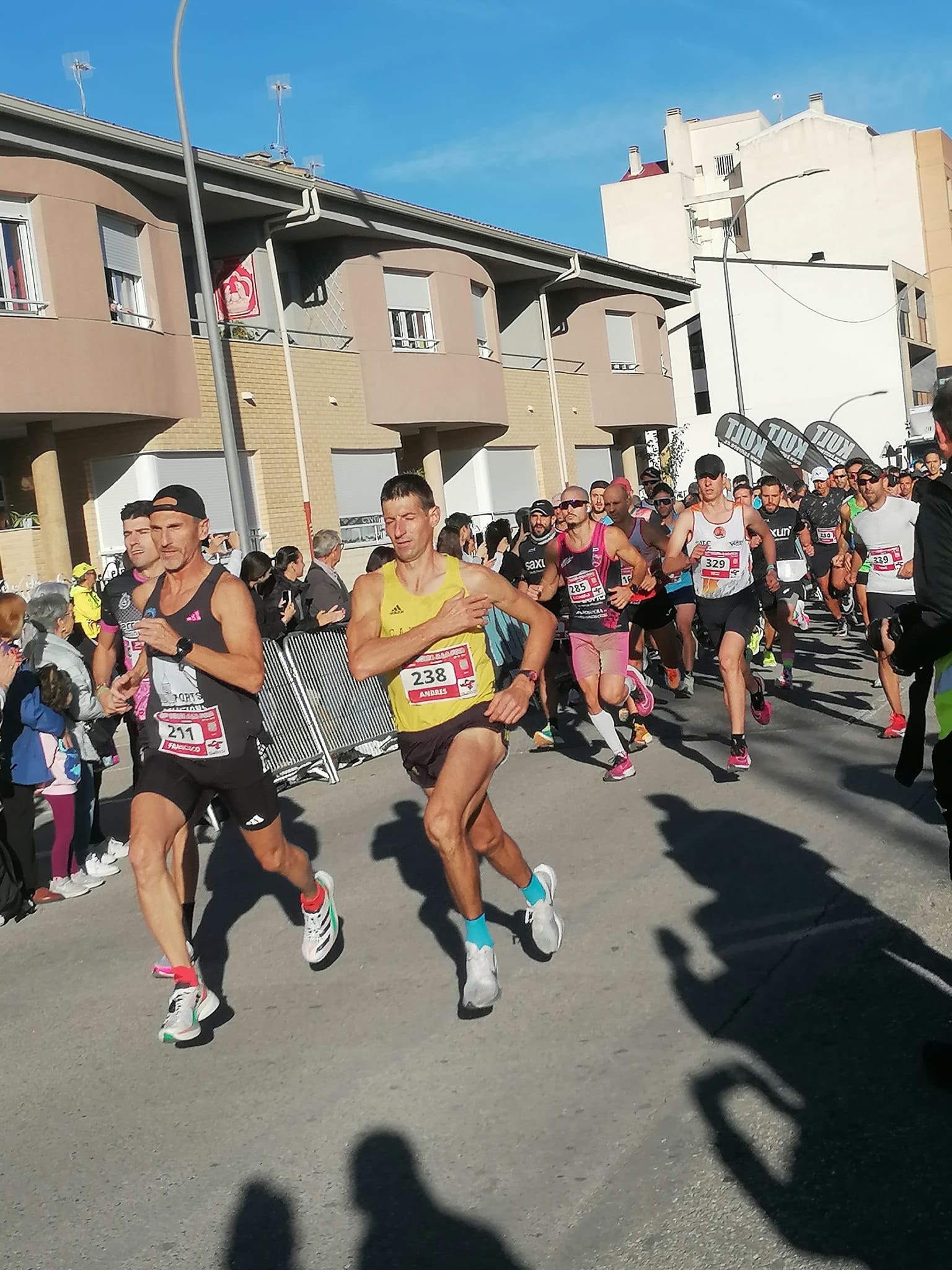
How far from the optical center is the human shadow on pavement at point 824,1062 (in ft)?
10.8

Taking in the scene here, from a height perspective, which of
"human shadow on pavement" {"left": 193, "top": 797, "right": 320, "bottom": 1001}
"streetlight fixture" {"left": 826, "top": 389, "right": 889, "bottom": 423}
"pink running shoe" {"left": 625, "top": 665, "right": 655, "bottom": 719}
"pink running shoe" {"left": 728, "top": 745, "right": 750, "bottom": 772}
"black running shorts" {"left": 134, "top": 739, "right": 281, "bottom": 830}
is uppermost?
"streetlight fixture" {"left": 826, "top": 389, "right": 889, "bottom": 423}

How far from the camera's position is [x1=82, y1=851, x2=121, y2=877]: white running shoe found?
27.2 ft

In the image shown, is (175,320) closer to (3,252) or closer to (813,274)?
(3,252)

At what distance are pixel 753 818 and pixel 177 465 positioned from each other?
44.7ft

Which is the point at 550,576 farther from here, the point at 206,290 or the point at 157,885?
the point at 206,290

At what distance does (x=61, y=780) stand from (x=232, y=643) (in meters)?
2.98

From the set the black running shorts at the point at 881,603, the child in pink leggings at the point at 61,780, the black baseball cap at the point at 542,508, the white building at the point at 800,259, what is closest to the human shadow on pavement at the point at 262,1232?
the child in pink leggings at the point at 61,780

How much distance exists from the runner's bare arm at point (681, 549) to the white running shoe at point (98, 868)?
4.22 metres

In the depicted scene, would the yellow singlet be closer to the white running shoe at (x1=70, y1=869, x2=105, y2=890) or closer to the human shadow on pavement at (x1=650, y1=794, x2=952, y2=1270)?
the human shadow on pavement at (x1=650, y1=794, x2=952, y2=1270)

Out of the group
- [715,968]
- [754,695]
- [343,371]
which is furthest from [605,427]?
[715,968]

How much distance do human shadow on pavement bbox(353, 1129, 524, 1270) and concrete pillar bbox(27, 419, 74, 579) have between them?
587 inches

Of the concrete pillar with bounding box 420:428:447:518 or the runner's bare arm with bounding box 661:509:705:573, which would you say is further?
the concrete pillar with bounding box 420:428:447:518

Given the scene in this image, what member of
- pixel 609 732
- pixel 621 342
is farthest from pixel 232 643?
pixel 621 342

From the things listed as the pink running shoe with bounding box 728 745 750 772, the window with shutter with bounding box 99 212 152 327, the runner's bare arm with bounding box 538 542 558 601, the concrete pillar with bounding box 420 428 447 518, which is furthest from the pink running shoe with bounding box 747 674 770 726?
the concrete pillar with bounding box 420 428 447 518
